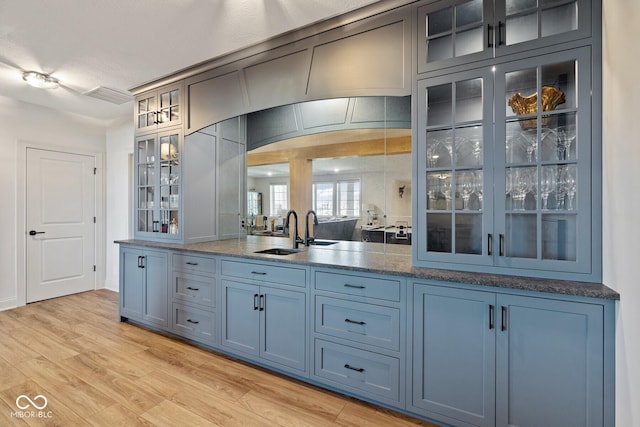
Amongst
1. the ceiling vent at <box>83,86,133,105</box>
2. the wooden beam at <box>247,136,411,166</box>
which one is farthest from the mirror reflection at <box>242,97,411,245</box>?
the ceiling vent at <box>83,86,133,105</box>

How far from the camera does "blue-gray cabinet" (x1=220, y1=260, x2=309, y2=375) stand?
2301 millimetres

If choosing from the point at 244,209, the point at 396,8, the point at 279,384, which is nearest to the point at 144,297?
the point at 244,209

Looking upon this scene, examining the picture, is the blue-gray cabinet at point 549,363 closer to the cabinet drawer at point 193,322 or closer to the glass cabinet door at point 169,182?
the cabinet drawer at point 193,322

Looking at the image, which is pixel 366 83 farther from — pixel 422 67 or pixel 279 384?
pixel 279 384

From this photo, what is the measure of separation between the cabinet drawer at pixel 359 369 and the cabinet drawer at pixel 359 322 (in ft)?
0.28

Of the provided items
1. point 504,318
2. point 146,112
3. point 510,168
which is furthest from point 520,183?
point 146,112

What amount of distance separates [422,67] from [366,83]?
38 cm

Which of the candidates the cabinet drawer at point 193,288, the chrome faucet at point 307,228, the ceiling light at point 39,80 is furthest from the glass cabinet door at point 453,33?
the ceiling light at point 39,80

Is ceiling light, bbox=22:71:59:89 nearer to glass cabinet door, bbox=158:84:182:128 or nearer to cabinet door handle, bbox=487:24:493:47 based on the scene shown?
glass cabinet door, bbox=158:84:182:128

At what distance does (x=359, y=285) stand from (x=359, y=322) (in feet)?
0.80

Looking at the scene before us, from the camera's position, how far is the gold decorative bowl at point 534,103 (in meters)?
1.75

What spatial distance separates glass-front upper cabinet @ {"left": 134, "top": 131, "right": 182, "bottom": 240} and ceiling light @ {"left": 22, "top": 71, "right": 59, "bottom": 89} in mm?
982

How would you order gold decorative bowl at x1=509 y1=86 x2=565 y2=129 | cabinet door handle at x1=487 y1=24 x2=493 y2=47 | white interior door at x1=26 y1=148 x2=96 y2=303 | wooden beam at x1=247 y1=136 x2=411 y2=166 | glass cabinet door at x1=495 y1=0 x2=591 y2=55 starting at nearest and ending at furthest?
glass cabinet door at x1=495 y1=0 x2=591 y2=55 → gold decorative bowl at x1=509 y1=86 x2=565 y2=129 → cabinet door handle at x1=487 y1=24 x2=493 y2=47 → wooden beam at x1=247 y1=136 x2=411 y2=166 → white interior door at x1=26 y1=148 x2=96 y2=303

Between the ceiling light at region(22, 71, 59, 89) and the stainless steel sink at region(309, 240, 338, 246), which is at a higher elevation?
the ceiling light at region(22, 71, 59, 89)
